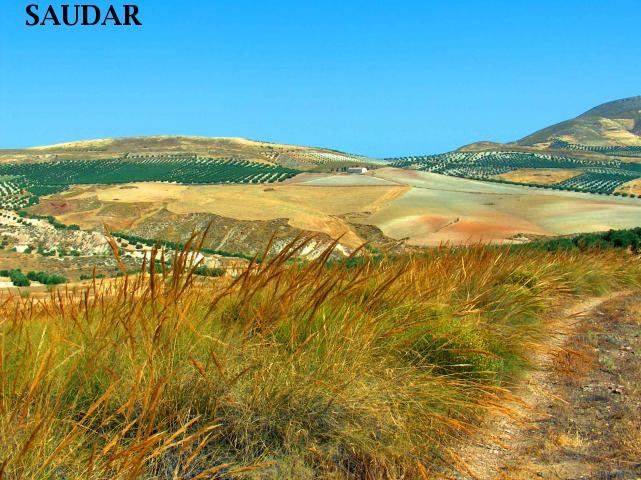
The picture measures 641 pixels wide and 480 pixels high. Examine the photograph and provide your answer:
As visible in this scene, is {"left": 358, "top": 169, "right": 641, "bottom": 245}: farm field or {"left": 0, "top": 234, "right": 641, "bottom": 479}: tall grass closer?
{"left": 0, "top": 234, "right": 641, "bottom": 479}: tall grass

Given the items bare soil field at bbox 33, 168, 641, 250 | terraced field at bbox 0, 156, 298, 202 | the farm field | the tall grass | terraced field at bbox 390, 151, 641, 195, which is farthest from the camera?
terraced field at bbox 390, 151, 641, 195

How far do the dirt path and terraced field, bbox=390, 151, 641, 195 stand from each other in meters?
111

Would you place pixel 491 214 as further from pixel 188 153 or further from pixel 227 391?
pixel 188 153

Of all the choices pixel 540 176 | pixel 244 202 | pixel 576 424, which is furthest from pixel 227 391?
pixel 540 176

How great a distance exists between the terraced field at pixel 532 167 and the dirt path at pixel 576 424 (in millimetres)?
111284

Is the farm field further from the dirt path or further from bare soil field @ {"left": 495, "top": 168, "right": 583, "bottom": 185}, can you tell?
the dirt path

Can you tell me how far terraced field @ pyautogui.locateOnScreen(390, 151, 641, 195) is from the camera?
12200 centimetres

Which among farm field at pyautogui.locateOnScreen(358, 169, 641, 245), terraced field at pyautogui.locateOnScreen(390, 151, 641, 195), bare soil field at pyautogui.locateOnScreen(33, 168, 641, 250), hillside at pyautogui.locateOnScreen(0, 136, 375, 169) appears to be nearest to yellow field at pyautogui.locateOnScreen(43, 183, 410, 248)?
bare soil field at pyautogui.locateOnScreen(33, 168, 641, 250)

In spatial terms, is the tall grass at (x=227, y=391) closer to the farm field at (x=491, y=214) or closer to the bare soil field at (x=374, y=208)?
the farm field at (x=491, y=214)

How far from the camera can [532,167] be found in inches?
6038

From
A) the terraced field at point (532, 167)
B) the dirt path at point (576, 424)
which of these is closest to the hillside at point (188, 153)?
the terraced field at point (532, 167)

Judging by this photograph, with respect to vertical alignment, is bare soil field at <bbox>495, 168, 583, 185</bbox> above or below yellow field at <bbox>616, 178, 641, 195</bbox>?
above

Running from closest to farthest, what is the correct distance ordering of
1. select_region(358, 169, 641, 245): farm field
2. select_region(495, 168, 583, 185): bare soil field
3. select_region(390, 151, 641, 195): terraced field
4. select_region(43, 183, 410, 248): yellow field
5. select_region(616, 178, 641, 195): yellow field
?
select_region(358, 169, 641, 245): farm field < select_region(43, 183, 410, 248): yellow field < select_region(616, 178, 641, 195): yellow field < select_region(495, 168, 583, 185): bare soil field < select_region(390, 151, 641, 195): terraced field

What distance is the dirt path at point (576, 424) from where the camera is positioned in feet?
11.8
